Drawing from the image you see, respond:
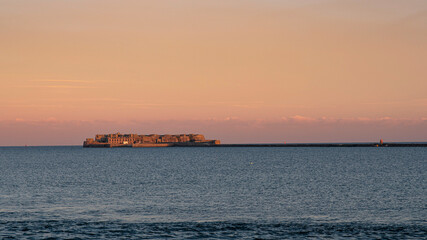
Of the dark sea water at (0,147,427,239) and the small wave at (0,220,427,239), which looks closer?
the small wave at (0,220,427,239)

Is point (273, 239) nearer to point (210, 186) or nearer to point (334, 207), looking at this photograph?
point (334, 207)

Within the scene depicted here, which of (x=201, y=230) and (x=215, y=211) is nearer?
(x=201, y=230)

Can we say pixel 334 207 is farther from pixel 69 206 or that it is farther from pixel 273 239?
pixel 69 206

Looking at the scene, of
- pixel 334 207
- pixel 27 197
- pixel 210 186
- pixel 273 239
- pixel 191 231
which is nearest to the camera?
pixel 273 239

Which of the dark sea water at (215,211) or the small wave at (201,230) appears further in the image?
the dark sea water at (215,211)

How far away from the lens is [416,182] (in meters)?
84.1

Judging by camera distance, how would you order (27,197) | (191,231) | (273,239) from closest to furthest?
(273,239) < (191,231) < (27,197)

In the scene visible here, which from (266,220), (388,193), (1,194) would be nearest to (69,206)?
(1,194)

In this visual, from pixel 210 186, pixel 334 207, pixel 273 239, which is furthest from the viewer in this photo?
pixel 210 186

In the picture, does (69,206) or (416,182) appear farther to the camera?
(416,182)

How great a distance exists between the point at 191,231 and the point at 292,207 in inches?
665

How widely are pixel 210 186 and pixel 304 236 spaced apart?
135 feet

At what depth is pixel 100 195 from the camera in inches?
2653

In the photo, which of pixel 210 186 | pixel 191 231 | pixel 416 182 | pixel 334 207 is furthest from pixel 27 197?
pixel 416 182
